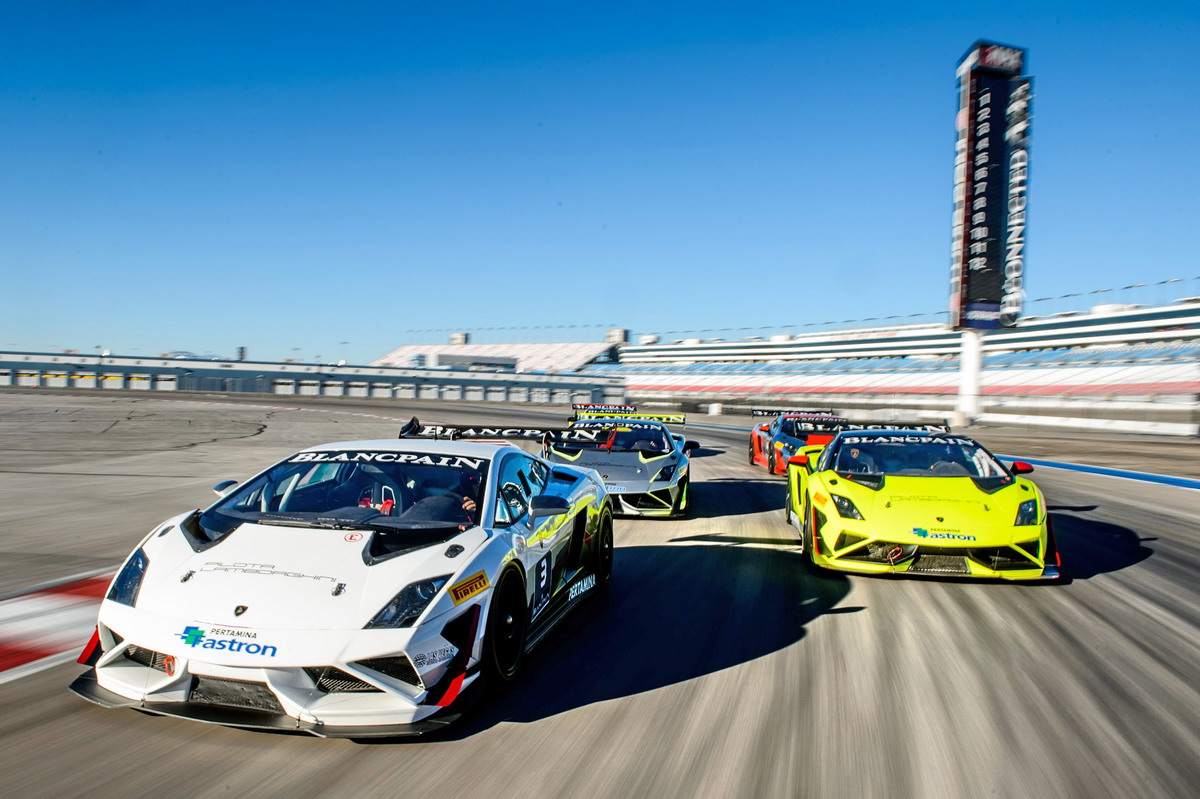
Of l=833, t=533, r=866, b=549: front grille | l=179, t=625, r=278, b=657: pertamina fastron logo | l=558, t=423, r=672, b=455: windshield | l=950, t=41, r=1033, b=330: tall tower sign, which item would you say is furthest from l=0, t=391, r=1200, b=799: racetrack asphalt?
l=950, t=41, r=1033, b=330: tall tower sign

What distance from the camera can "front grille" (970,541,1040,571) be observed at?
6840mm

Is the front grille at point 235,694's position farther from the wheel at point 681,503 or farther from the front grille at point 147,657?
the wheel at point 681,503

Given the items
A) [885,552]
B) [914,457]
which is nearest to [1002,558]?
[885,552]

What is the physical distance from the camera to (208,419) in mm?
28297

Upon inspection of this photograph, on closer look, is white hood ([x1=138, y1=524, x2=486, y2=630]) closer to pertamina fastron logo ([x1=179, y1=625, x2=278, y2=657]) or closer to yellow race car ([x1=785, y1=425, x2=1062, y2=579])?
pertamina fastron logo ([x1=179, y1=625, x2=278, y2=657])

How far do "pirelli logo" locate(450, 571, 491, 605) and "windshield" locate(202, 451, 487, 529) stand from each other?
0.47 meters

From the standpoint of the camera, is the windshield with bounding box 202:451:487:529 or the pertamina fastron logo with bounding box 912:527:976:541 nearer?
the windshield with bounding box 202:451:487:529

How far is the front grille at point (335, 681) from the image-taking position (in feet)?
11.5

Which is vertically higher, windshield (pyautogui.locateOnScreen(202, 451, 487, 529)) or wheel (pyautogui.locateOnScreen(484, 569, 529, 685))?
windshield (pyautogui.locateOnScreen(202, 451, 487, 529))

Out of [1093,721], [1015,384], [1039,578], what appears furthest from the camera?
[1015,384]

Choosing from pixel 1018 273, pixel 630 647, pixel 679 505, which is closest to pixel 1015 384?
pixel 1018 273

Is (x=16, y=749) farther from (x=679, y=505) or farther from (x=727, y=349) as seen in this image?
(x=727, y=349)

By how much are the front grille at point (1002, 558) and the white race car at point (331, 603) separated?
144 inches

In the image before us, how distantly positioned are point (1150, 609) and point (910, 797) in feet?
13.9
